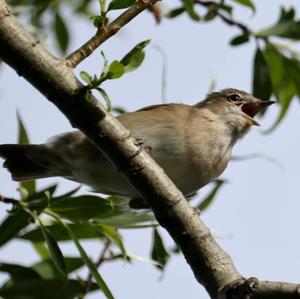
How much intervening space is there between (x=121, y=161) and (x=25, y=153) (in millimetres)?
2081

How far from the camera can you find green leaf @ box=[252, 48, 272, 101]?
4.61 metres

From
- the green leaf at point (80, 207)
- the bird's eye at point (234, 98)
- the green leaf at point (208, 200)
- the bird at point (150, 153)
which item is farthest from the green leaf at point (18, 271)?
the bird's eye at point (234, 98)

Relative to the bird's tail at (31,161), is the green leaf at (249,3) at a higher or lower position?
higher

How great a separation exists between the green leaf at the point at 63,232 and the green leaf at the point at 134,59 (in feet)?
3.66

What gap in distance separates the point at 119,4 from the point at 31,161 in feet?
6.85

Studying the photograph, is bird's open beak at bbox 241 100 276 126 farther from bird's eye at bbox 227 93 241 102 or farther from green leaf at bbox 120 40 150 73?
green leaf at bbox 120 40 150 73

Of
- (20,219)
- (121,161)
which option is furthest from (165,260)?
(121,161)

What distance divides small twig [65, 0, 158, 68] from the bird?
153cm

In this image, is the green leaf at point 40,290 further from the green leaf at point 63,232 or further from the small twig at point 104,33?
the small twig at point 104,33

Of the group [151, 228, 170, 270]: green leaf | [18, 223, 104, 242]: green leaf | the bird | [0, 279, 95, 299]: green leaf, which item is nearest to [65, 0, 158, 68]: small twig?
[0, 279, 95, 299]: green leaf

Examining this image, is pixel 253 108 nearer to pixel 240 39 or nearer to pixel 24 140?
pixel 240 39

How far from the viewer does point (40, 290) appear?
9.30ft

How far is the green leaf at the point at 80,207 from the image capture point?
3.54 metres

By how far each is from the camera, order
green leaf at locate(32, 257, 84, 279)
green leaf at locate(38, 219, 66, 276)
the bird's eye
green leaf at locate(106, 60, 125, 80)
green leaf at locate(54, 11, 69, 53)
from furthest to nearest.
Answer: the bird's eye, green leaf at locate(54, 11, 69, 53), green leaf at locate(32, 257, 84, 279), green leaf at locate(38, 219, 66, 276), green leaf at locate(106, 60, 125, 80)
